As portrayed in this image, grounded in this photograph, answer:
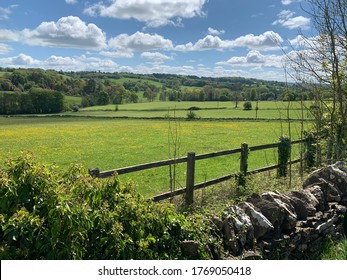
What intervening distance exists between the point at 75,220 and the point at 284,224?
2713 mm

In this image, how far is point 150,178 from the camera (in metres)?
13.7

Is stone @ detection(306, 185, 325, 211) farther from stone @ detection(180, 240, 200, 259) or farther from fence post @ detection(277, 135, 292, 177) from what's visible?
fence post @ detection(277, 135, 292, 177)

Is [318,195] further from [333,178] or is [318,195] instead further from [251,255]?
[251,255]

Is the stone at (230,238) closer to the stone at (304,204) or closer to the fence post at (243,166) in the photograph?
the stone at (304,204)

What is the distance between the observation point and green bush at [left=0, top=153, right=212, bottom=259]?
7.11ft

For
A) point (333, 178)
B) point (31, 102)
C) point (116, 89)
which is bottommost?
point (333, 178)

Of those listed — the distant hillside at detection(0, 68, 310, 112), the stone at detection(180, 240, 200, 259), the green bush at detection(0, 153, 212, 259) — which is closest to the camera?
the green bush at detection(0, 153, 212, 259)

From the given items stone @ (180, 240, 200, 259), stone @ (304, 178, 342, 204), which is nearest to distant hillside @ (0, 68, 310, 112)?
stone @ (304, 178, 342, 204)

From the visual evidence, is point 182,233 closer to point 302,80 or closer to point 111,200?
point 111,200

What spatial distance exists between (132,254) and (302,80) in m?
8.00

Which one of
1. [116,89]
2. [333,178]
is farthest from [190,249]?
[116,89]

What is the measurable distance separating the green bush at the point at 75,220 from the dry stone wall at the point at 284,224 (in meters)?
0.64

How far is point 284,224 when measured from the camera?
388 cm
